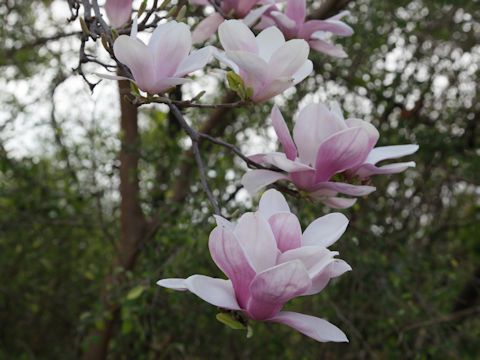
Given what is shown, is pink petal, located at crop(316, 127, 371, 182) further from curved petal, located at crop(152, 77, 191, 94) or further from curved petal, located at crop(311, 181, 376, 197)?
curved petal, located at crop(152, 77, 191, 94)

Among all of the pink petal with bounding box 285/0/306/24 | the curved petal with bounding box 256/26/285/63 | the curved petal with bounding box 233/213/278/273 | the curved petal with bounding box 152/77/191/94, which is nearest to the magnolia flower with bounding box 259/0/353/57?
the pink petal with bounding box 285/0/306/24

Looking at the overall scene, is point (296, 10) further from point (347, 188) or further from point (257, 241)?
point (257, 241)

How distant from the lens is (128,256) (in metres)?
1.86

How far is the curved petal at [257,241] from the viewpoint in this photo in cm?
42

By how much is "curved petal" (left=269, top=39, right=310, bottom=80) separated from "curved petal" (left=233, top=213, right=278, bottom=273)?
0.56 feet

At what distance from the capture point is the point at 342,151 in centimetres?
50

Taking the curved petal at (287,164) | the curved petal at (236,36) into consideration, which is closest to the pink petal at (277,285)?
the curved petal at (287,164)

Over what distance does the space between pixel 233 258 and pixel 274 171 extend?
0.16m

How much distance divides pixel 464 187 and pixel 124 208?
152 cm

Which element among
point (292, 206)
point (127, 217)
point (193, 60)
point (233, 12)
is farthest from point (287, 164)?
point (127, 217)

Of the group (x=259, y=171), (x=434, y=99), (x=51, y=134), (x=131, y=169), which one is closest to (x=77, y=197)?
(x=131, y=169)

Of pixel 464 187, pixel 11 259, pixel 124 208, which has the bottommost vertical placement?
pixel 464 187

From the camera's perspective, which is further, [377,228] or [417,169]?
[417,169]

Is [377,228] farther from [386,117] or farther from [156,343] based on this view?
[156,343]
